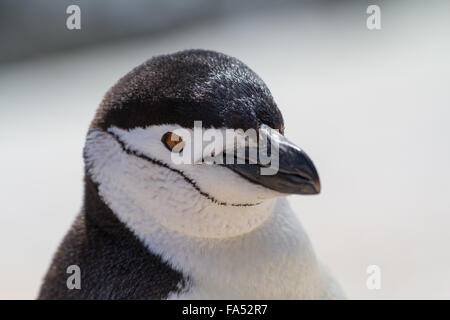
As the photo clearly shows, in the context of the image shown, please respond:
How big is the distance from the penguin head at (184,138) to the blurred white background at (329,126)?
41.7 inches

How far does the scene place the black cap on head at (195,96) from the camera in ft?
3.15

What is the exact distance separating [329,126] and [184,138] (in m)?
2.16

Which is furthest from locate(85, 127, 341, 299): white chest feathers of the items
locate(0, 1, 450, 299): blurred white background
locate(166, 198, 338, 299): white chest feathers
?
locate(0, 1, 450, 299): blurred white background

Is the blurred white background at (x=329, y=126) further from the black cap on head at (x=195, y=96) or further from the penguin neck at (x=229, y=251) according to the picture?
the black cap on head at (x=195, y=96)

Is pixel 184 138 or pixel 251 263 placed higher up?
pixel 184 138

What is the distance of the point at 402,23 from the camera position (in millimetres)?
3793

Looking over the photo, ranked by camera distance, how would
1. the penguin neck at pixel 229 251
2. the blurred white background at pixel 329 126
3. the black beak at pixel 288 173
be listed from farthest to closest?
1. the blurred white background at pixel 329 126
2. the penguin neck at pixel 229 251
3. the black beak at pixel 288 173

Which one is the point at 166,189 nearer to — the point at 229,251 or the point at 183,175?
the point at 183,175

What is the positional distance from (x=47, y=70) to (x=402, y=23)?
6.52 ft

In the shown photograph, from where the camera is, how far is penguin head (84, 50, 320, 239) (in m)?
0.96

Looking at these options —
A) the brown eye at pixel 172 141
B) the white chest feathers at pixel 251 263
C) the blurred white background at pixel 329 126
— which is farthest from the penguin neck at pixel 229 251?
the blurred white background at pixel 329 126

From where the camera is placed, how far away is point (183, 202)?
39.9 inches

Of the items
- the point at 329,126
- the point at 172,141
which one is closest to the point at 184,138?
the point at 172,141
